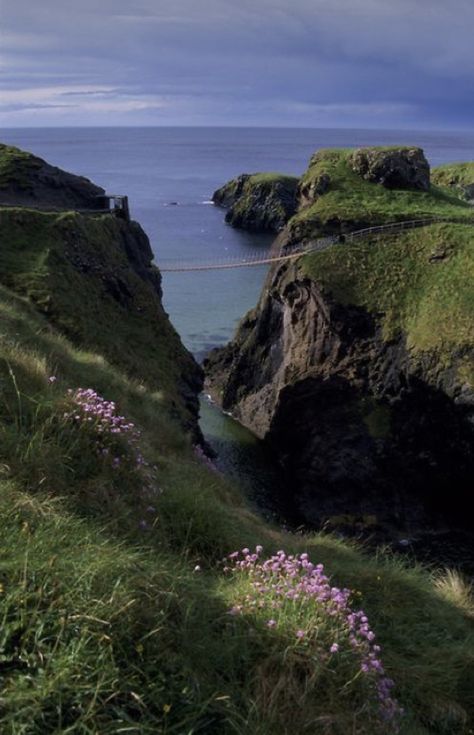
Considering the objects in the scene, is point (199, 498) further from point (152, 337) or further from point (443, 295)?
point (443, 295)

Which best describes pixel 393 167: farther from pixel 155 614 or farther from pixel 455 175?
pixel 155 614

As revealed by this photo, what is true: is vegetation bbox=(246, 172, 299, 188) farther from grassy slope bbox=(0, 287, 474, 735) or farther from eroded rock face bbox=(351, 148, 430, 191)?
grassy slope bbox=(0, 287, 474, 735)

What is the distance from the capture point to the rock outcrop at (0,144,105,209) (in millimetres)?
48438

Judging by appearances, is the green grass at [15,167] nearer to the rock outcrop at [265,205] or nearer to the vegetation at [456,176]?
the vegetation at [456,176]

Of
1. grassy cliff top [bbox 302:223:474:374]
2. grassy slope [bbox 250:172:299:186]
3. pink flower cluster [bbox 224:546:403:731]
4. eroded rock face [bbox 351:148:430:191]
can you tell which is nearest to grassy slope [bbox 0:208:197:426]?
grassy cliff top [bbox 302:223:474:374]

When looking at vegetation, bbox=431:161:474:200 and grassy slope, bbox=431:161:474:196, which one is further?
grassy slope, bbox=431:161:474:196

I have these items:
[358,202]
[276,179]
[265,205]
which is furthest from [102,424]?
[276,179]

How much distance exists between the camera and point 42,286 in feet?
113

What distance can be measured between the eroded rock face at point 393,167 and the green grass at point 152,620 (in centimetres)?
5684

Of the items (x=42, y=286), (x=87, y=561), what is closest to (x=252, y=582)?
(x=87, y=561)

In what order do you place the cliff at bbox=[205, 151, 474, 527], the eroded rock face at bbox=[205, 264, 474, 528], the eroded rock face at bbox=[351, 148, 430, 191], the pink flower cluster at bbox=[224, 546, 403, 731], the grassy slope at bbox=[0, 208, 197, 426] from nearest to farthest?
the pink flower cluster at bbox=[224, 546, 403, 731], the grassy slope at bbox=[0, 208, 197, 426], the eroded rock face at bbox=[205, 264, 474, 528], the cliff at bbox=[205, 151, 474, 527], the eroded rock face at bbox=[351, 148, 430, 191]

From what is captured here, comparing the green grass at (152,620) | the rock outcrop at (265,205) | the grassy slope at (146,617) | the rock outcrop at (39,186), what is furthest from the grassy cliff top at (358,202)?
the rock outcrop at (265,205)

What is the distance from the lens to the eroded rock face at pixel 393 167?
62969 mm

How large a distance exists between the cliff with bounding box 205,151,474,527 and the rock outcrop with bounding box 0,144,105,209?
1608 cm
